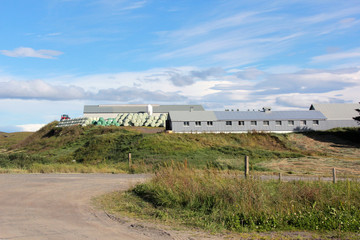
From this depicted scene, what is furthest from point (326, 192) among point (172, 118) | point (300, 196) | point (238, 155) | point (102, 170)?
point (172, 118)

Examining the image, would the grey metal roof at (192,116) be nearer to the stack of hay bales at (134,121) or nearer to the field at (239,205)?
the stack of hay bales at (134,121)

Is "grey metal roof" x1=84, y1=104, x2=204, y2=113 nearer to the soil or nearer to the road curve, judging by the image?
the road curve

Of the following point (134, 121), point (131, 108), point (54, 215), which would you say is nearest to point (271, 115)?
point (134, 121)

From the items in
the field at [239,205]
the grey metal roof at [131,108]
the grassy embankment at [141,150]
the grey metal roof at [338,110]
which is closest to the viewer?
the field at [239,205]

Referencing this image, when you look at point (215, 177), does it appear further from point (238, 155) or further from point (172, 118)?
point (172, 118)

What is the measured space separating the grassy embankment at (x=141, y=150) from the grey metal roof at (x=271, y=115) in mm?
6186

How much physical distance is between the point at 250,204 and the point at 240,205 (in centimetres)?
37

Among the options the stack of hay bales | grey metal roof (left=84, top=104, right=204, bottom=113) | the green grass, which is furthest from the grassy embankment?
grey metal roof (left=84, top=104, right=204, bottom=113)

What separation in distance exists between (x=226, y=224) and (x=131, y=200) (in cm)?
505

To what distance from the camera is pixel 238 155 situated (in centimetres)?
4341

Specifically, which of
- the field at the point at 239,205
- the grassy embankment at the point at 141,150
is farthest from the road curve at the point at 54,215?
A: the grassy embankment at the point at 141,150

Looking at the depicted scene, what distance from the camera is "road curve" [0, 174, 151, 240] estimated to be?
9183mm

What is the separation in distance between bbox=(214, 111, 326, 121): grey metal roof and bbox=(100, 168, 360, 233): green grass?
2056 inches

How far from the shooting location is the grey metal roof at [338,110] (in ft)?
223
